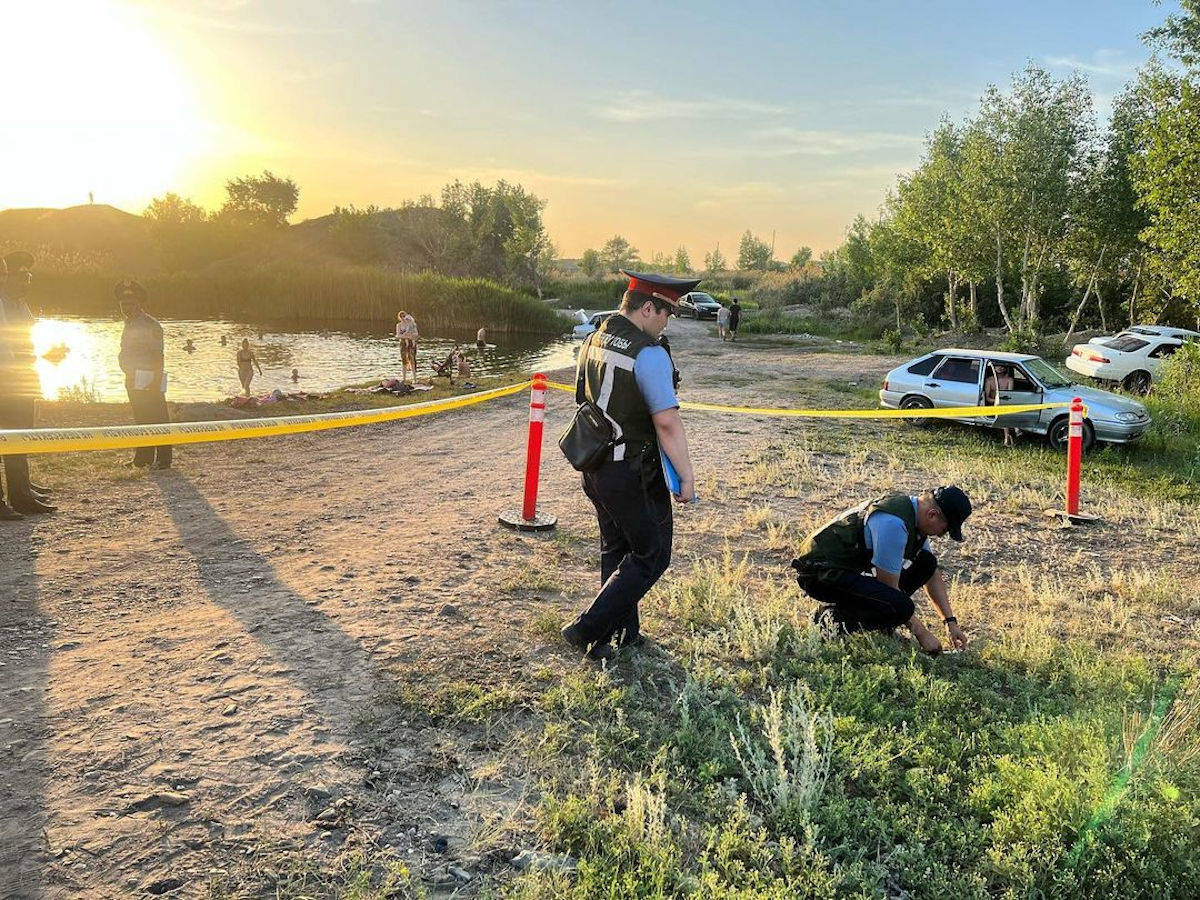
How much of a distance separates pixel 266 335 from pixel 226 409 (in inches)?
928

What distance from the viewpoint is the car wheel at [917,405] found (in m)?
13.3

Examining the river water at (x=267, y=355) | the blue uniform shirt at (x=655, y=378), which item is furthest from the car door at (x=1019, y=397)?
the river water at (x=267, y=355)

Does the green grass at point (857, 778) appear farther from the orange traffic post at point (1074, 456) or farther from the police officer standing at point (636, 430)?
the orange traffic post at point (1074, 456)

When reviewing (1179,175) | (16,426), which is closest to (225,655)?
(16,426)

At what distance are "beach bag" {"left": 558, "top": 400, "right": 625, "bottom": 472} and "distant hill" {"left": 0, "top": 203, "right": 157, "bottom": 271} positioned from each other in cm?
8600

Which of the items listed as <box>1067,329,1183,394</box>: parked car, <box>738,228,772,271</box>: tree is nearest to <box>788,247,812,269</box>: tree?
<box>738,228,772,271</box>: tree

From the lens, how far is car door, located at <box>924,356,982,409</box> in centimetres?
1257

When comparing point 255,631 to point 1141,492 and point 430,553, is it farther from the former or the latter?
point 1141,492

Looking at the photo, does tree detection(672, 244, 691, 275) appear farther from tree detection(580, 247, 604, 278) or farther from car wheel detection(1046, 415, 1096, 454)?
car wheel detection(1046, 415, 1096, 454)

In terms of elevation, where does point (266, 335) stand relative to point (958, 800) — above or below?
above

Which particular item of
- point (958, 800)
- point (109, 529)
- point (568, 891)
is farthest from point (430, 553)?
point (958, 800)

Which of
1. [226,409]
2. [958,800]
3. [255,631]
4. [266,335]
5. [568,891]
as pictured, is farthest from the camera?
[266,335]

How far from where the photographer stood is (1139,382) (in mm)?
18328

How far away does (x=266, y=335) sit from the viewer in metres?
34.1
